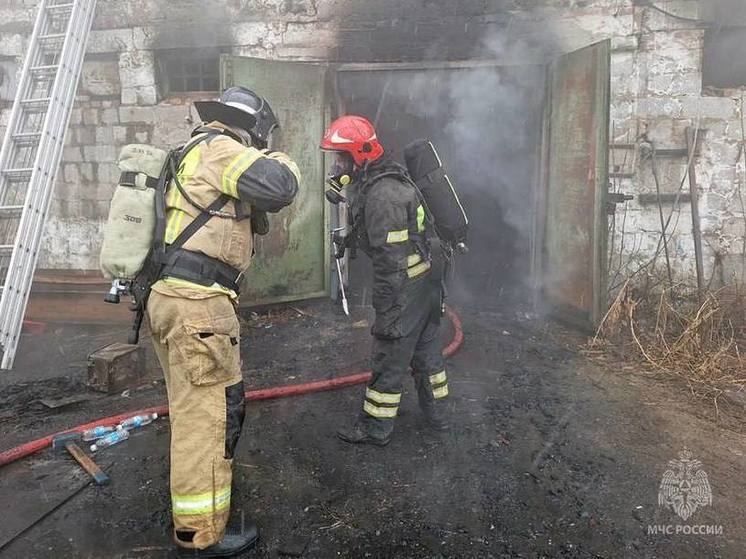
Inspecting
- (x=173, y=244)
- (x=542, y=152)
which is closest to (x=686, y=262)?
(x=542, y=152)

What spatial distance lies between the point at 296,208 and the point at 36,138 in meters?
2.75

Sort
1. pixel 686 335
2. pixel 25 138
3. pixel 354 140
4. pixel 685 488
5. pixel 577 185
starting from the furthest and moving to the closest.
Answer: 1. pixel 577 185
2. pixel 25 138
3. pixel 686 335
4. pixel 354 140
5. pixel 685 488

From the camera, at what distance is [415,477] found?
3.13 metres

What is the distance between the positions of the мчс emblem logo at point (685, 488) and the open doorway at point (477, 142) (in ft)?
13.5

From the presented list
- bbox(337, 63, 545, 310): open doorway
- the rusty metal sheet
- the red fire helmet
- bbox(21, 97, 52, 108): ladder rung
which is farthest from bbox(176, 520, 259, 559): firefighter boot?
bbox(21, 97, 52, 108): ladder rung

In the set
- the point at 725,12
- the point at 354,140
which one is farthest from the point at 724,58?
the point at 354,140

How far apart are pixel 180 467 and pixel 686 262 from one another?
5.87 meters

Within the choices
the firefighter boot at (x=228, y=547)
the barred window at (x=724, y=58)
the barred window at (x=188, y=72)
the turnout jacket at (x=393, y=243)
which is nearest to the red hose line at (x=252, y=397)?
the turnout jacket at (x=393, y=243)

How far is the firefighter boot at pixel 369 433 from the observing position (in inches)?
136

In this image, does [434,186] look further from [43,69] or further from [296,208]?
[43,69]

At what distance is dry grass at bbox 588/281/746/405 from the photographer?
4562 mm

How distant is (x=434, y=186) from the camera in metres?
3.54

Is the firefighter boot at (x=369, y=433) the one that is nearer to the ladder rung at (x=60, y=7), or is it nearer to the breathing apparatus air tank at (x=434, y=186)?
the breathing apparatus air tank at (x=434, y=186)

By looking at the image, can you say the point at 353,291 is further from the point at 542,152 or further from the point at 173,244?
the point at 173,244
